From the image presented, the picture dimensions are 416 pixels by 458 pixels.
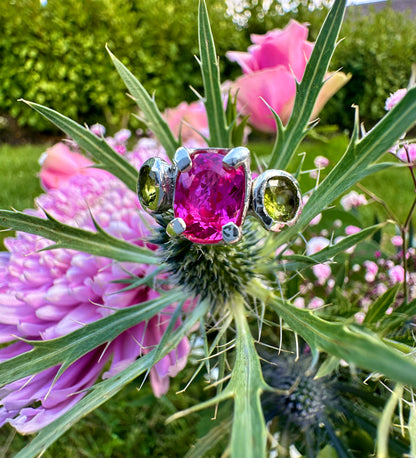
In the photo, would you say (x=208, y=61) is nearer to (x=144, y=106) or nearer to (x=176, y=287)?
(x=144, y=106)

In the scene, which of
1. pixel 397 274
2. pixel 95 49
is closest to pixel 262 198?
pixel 397 274

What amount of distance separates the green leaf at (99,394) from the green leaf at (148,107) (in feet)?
0.49

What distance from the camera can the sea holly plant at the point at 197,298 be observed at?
0.27 m

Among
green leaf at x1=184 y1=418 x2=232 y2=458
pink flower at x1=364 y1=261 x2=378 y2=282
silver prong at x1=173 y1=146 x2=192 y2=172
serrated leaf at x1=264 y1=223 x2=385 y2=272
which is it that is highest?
silver prong at x1=173 y1=146 x2=192 y2=172

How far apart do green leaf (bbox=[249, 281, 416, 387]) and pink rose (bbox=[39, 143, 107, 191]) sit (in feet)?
0.87

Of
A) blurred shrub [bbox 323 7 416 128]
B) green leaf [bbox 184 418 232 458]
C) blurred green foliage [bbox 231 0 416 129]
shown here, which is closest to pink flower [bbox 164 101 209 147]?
green leaf [bbox 184 418 232 458]

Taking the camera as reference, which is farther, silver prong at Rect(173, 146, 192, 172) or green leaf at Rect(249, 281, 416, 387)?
silver prong at Rect(173, 146, 192, 172)

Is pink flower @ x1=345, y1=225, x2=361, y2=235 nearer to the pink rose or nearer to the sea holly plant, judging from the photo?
the sea holly plant

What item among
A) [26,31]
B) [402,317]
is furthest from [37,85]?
[402,317]

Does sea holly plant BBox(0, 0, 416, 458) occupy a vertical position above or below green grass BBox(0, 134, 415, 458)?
above

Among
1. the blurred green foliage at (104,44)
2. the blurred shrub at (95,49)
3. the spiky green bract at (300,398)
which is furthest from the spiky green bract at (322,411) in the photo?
the blurred shrub at (95,49)

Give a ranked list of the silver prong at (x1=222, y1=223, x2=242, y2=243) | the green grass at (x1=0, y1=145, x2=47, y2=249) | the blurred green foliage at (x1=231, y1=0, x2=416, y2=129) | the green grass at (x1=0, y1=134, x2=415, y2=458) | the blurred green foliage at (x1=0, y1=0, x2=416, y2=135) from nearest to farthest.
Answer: the silver prong at (x1=222, y1=223, x2=242, y2=243), the green grass at (x1=0, y1=134, x2=415, y2=458), the green grass at (x1=0, y1=145, x2=47, y2=249), the blurred green foliage at (x1=231, y1=0, x2=416, y2=129), the blurred green foliage at (x1=0, y1=0, x2=416, y2=135)

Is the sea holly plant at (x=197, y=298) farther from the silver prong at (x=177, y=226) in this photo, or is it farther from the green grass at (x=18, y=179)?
the green grass at (x=18, y=179)

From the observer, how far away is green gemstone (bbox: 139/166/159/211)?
28cm
